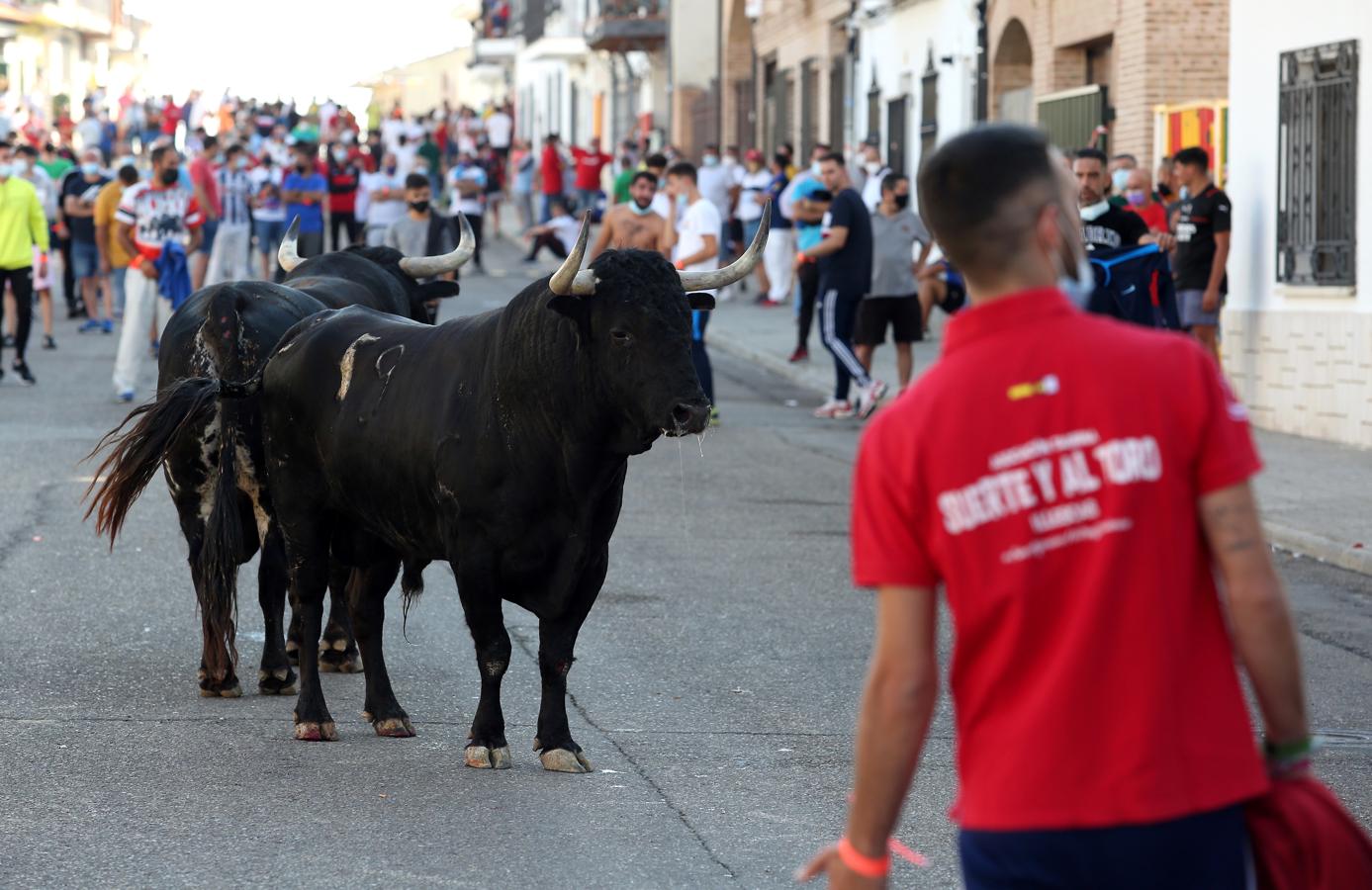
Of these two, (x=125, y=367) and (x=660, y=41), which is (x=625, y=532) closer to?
(x=125, y=367)

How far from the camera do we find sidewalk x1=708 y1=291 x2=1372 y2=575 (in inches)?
437

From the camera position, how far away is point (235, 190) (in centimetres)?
2433

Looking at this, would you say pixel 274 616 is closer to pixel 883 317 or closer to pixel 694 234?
pixel 694 234

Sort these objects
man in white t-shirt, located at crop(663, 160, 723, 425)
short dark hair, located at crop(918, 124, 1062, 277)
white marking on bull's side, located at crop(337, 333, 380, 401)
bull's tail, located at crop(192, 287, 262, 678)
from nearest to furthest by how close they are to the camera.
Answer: short dark hair, located at crop(918, 124, 1062, 277), white marking on bull's side, located at crop(337, 333, 380, 401), bull's tail, located at crop(192, 287, 262, 678), man in white t-shirt, located at crop(663, 160, 723, 425)

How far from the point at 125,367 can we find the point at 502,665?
11.6 meters

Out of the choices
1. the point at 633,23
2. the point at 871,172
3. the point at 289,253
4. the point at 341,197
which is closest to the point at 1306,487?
the point at 289,253

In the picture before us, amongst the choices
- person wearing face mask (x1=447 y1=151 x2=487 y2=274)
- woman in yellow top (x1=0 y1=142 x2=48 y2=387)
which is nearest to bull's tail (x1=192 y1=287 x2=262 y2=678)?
woman in yellow top (x1=0 y1=142 x2=48 y2=387)

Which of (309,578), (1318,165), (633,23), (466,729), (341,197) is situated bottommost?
(466,729)

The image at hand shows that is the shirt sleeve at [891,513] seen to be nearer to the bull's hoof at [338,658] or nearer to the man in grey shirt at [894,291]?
the bull's hoof at [338,658]

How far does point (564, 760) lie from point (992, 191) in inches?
148

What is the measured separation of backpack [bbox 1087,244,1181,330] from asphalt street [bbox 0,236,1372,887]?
183 cm

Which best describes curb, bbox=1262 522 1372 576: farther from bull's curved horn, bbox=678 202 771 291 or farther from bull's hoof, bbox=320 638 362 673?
bull's hoof, bbox=320 638 362 673

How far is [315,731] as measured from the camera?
6805mm

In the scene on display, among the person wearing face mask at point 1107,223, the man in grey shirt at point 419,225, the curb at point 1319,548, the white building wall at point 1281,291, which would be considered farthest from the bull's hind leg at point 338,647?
the white building wall at point 1281,291
